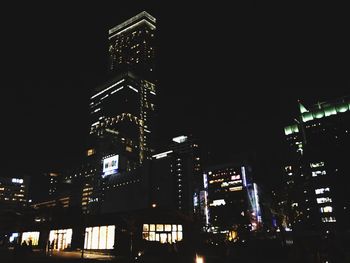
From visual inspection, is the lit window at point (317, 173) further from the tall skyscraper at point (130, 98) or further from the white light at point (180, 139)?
the white light at point (180, 139)

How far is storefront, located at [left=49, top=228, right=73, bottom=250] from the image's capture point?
112ft

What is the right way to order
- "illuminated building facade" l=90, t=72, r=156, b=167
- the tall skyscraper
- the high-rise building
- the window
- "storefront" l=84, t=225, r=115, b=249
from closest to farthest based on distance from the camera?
"storefront" l=84, t=225, r=115, b=249
the window
the tall skyscraper
"illuminated building facade" l=90, t=72, r=156, b=167
the high-rise building

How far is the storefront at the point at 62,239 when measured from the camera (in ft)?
112

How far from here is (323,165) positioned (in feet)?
294

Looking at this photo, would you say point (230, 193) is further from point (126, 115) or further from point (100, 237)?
point (100, 237)

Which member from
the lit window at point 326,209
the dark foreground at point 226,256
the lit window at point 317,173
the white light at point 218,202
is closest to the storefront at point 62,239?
the dark foreground at point 226,256

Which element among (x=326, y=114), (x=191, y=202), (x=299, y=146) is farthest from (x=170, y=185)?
(x=326, y=114)

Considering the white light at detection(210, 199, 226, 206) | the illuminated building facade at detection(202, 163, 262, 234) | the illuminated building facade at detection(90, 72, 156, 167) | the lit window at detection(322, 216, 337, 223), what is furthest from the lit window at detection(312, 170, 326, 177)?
the illuminated building facade at detection(90, 72, 156, 167)

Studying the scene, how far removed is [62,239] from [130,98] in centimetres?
14501

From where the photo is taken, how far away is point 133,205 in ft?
372

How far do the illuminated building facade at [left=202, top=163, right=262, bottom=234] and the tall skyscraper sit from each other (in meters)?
40.0

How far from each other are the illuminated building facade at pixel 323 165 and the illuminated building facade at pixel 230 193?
24.9m

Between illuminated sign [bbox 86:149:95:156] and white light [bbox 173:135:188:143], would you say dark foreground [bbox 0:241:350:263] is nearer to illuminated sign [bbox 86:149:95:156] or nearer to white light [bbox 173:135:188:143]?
illuminated sign [bbox 86:149:95:156]

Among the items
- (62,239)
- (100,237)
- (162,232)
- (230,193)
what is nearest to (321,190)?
(230,193)
